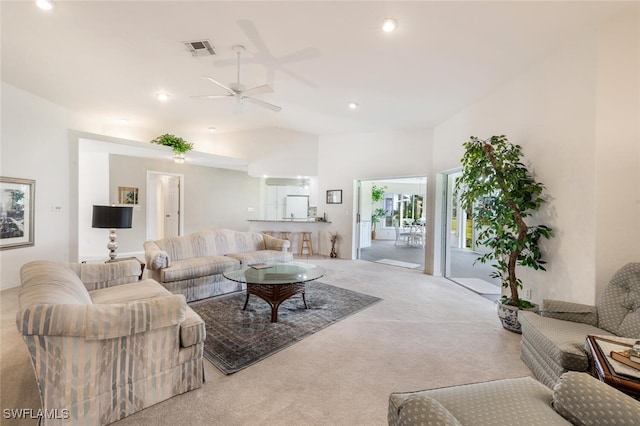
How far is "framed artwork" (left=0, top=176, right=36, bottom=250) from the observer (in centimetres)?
400

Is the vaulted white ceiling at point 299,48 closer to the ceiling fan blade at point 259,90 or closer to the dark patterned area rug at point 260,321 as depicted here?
the ceiling fan blade at point 259,90

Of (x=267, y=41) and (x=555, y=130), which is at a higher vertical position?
(x=267, y=41)

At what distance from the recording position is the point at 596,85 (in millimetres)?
2445

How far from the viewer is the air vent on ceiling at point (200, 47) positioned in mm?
3068

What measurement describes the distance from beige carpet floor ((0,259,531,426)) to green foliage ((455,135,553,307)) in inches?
33.0

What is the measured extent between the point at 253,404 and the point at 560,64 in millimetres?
4167

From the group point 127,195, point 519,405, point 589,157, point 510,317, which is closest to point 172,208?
point 127,195

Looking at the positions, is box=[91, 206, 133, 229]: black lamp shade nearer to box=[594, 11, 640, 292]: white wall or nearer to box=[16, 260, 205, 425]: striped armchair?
box=[16, 260, 205, 425]: striped armchair

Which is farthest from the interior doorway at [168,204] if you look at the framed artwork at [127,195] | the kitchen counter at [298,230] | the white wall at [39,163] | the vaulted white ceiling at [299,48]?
the vaulted white ceiling at [299,48]

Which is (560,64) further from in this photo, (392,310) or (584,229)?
(392,310)

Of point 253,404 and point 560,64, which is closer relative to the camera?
point 253,404

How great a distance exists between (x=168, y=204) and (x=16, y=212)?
3540 millimetres

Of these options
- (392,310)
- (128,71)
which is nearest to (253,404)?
(392,310)

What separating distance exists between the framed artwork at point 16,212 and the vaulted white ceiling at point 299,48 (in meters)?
1.52
